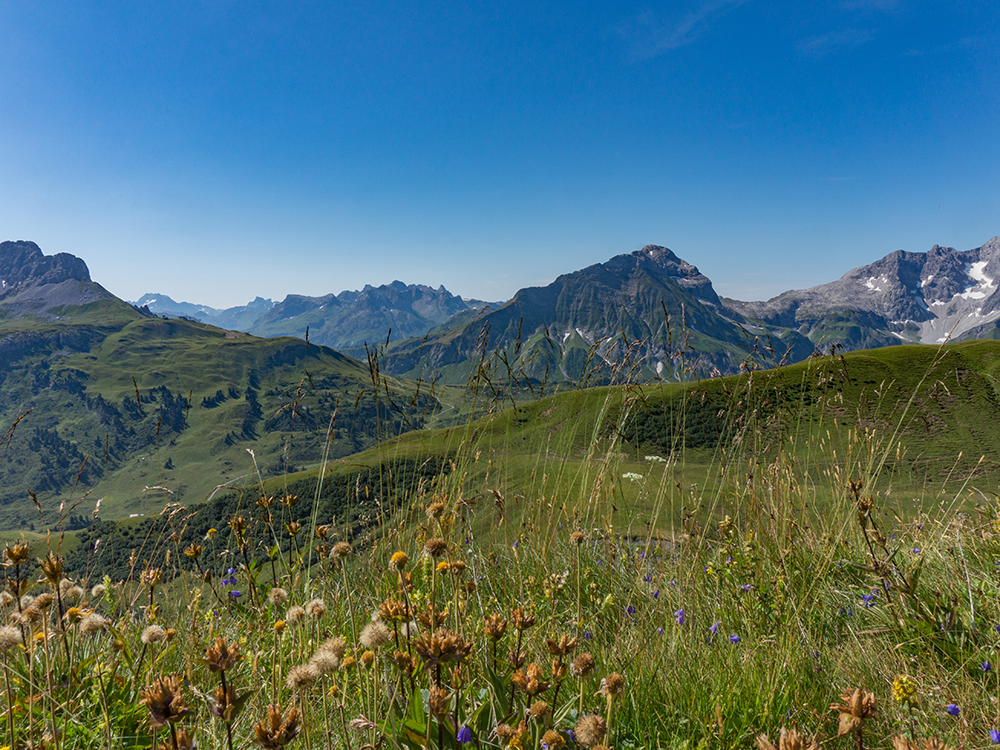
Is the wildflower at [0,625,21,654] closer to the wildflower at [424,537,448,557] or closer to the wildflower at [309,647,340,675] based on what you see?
the wildflower at [309,647,340,675]

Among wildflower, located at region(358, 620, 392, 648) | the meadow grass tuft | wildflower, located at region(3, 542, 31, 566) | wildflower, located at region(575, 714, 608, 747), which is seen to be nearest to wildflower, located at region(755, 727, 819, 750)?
the meadow grass tuft

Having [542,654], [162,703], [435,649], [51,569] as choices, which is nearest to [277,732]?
[162,703]

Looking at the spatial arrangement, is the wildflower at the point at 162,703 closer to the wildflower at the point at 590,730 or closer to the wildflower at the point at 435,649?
the wildflower at the point at 435,649

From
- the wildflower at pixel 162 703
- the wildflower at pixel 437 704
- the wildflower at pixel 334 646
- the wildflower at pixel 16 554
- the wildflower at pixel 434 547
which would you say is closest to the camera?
the wildflower at pixel 162 703

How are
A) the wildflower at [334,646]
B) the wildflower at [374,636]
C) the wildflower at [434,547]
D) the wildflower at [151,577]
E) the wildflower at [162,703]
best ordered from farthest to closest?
1. the wildflower at [151,577]
2. the wildflower at [434,547]
3. the wildflower at [334,646]
4. the wildflower at [374,636]
5. the wildflower at [162,703]

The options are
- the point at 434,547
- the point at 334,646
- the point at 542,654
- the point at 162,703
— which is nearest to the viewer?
the point at 162,703

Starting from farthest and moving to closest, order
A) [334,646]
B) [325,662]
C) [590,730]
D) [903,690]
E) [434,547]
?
1. [903,690]
2. [434,547]
3. [334,646]
4. [325,662]
5. [590,730]

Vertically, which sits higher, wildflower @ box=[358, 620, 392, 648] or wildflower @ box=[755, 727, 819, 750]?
wildflower @ box=[358, 620, 392, 648]

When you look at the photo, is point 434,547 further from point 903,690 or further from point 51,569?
point 903,690

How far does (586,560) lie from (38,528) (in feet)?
828

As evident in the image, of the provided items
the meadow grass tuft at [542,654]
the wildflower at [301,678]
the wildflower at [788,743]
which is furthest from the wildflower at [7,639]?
the wildflower at [788,743]

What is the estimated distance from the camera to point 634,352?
5.00m

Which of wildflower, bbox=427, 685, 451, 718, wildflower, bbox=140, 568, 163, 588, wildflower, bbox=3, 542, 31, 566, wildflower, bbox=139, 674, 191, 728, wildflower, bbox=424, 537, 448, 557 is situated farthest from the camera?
wildflower, bbox=140, 568, 163, 588

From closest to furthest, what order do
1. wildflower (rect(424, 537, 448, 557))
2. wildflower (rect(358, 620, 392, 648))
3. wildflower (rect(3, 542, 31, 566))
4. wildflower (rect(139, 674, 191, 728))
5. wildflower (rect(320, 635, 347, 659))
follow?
1. wildflower (rect(139, 674, 191, 728))
2. wildflower (rect(358, 620, 392, 648))
3. wildflower (rect(320, 635, 347, 659))
4. wildflower (rect(424, 537, 448, 557))
5. wildflower (rect(3, 542, 31, 566))
